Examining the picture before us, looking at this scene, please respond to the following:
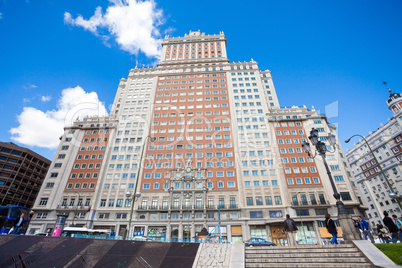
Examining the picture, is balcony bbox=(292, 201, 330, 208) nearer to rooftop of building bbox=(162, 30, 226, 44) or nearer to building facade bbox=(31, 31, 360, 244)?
building facade bbox=(31, 31, 360, 244)

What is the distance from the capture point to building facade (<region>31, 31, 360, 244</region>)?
131 feet

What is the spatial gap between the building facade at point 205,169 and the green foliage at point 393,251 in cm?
2983

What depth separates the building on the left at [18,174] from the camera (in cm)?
5509

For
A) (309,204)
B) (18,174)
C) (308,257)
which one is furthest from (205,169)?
(18,174)

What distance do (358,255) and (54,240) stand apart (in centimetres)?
1736

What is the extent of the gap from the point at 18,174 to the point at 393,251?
8007 centimetres

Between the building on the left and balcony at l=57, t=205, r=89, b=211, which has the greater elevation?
the building on the left

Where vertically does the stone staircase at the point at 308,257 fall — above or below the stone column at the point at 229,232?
below

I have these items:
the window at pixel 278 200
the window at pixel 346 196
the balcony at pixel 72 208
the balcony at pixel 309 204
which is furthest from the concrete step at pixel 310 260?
the balcony at pixel 72 208

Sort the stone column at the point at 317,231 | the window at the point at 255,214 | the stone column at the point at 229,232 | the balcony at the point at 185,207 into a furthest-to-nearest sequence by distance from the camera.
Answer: the balcony at the point at 185,207 < the window at the point at 255,214 < the stone column at the point at 229,232 < the stone column at the point at 317,231

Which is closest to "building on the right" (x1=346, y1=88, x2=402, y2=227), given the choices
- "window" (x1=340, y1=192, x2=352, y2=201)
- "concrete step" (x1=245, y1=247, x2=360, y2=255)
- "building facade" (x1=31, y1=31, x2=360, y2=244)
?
"window" (x1=340, y1=192, x2=352, y2=201)

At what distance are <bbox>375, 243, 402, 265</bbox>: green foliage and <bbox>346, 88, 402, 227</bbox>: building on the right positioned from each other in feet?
186

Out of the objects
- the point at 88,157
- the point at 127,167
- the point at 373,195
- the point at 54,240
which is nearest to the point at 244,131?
the point at 127,167

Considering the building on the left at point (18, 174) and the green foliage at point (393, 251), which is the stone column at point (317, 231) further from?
the building on the left at point (18, 174)
